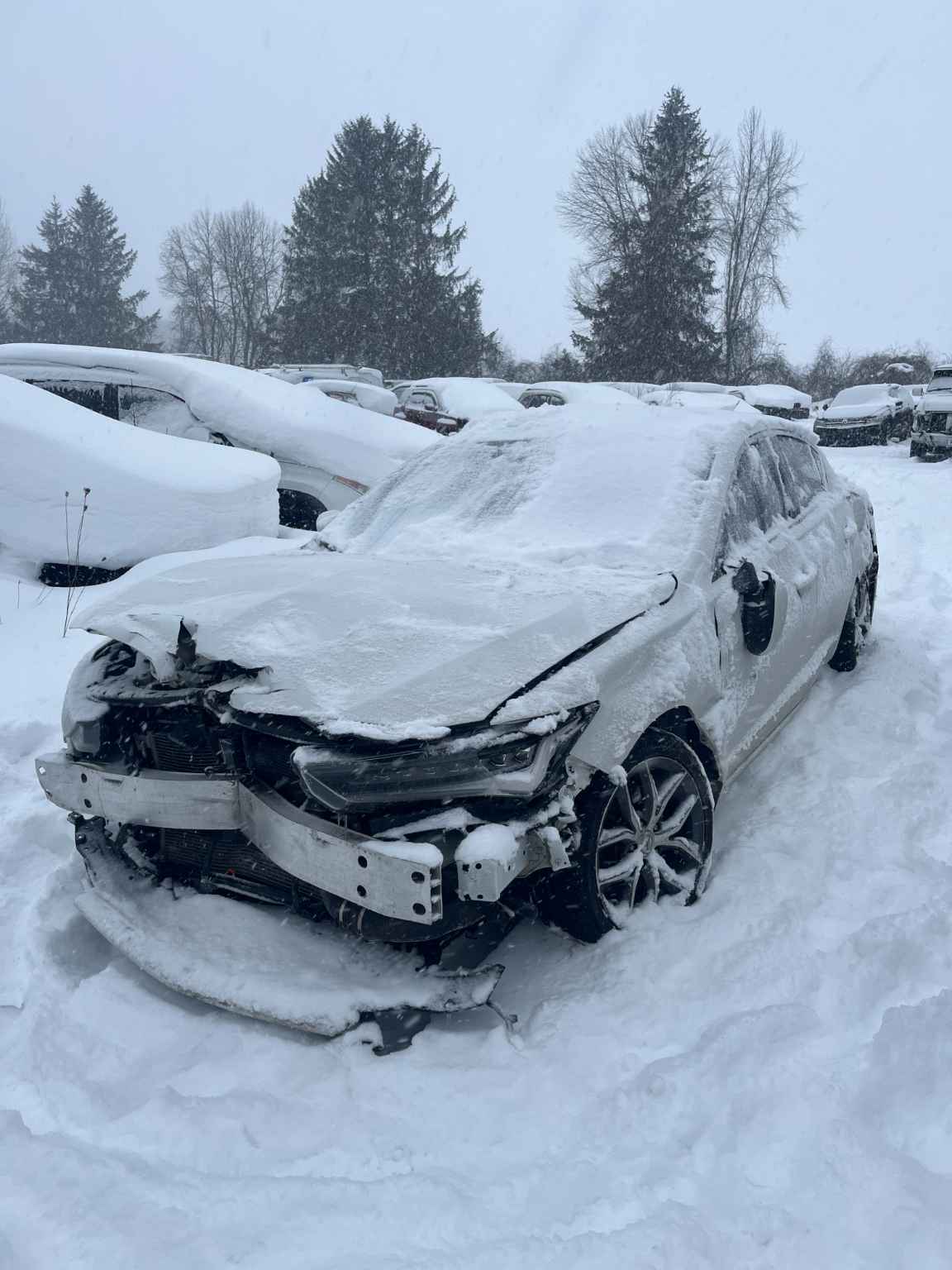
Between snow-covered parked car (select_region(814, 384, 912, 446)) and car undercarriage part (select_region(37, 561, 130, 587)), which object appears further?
snow-covered parked car (select_region(814, 384, 912, 446))

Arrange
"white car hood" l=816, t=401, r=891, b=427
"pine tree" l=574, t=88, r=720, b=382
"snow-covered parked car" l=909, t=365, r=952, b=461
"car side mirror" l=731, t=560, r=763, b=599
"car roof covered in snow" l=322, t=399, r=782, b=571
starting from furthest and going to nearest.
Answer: "pine tree" l=574, t=88, r=720, b=382 < "white car hood" l=816, t=401, r=891, b=427 < "snow-covered parked car" l=909, t=365, r=952, b=461 < "car roof covered in snow" l=322, t=399, r=782, b=571 < "car side mirror" l=731, t=560, r=763, b=599

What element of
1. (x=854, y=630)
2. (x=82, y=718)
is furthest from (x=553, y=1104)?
(x=854, y=630)

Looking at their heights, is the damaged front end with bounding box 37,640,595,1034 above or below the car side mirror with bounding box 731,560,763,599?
below

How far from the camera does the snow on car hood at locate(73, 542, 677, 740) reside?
2.31 metres

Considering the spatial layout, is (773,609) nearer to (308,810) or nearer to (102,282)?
(308,810)

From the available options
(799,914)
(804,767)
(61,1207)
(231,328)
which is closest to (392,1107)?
(61,1207)

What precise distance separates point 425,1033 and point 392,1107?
0.25m

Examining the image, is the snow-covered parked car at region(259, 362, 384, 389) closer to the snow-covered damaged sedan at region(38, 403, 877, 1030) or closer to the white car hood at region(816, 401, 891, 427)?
the white car hood at region(816, 401, 891, 427)

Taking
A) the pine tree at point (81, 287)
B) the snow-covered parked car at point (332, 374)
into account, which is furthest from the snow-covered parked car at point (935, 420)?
the pine tree at point (81, 287)

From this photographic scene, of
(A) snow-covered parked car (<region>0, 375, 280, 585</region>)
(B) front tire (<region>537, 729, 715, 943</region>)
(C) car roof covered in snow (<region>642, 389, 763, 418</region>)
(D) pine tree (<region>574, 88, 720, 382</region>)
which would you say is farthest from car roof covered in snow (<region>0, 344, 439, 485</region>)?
(D) pine tree (<region>574, 88, 720, 382</region>)

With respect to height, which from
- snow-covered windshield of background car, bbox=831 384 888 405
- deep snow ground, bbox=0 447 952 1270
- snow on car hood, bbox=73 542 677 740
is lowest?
deep snow ground, bbox=0 447 952 1270

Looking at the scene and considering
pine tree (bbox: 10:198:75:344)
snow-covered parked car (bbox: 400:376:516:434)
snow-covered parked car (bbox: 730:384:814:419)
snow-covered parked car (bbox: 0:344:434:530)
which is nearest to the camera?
snow-covered parked car (bbox: 0:344:434:530)

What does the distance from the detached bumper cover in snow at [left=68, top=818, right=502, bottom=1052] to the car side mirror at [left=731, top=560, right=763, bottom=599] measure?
1608 millimetres

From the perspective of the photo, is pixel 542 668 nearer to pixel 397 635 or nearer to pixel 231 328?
pixel 397 635
